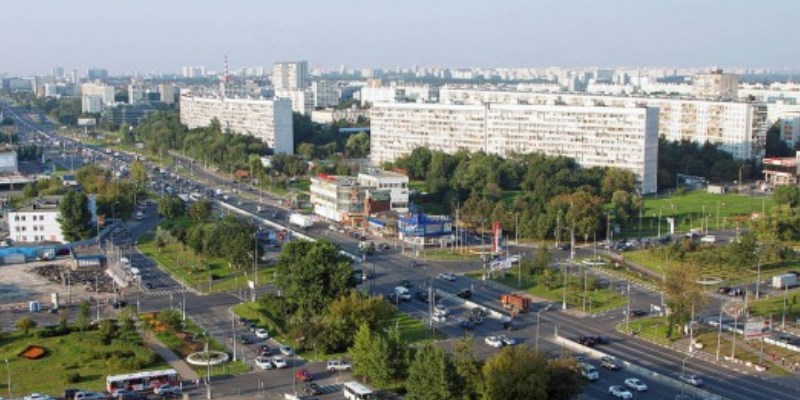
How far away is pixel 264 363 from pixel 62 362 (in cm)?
491

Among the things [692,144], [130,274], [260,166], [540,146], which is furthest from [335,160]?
[130,274]

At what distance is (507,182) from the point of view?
48000mm

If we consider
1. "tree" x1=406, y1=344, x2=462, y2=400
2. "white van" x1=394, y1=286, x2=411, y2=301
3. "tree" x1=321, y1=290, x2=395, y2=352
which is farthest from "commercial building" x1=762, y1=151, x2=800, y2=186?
"tree" x1=406, y1=344, x2=462, y2=400

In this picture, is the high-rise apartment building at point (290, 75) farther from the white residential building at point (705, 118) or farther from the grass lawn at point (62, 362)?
the grass lawn at point (62, 362)

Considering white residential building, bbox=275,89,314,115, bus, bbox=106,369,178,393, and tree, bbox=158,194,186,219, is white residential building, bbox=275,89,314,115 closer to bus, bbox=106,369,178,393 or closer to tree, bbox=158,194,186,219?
tree, bbox=158,194,186,219

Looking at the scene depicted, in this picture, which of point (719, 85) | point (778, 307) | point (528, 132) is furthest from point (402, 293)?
point (719, 85)

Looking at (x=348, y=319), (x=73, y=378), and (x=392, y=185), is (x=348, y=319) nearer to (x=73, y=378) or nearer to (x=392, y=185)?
(x=73, y=378)

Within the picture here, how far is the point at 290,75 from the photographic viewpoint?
440 feet

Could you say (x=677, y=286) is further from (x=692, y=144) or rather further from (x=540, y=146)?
(x=692, y=144)

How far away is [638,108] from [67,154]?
46.4m

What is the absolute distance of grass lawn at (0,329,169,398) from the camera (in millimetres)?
19141

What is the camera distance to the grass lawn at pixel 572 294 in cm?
2567

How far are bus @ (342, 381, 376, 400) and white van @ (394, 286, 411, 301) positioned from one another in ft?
27.3

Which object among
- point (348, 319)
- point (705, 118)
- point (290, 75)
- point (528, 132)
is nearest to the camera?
point (348, 319)
